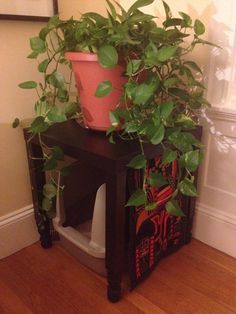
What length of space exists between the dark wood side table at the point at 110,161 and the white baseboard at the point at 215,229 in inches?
20.8

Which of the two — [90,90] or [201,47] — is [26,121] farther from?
[201,47]

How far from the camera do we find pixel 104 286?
3.81 ft

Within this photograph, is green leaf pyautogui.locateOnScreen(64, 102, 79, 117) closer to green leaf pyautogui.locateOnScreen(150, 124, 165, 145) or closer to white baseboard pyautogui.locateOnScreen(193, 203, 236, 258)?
green leaf pyautogui.locateOnScreen(150, 124, 165, 145)

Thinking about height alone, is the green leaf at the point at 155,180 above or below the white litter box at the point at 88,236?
above

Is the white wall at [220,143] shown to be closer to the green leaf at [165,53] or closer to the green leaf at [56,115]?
the green leaf at [165,53]

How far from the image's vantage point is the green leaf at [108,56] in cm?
81

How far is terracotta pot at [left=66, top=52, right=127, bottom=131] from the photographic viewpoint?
3.13 feet

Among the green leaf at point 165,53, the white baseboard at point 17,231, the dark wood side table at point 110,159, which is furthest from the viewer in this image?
the white baseboard at point 17,231

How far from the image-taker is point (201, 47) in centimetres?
119

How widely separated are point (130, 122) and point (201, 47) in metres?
0.53

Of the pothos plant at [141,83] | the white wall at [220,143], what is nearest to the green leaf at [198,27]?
the pothos plant at [141,83]

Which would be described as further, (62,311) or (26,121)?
(26,121)

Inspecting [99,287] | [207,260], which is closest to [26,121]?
[99,287]

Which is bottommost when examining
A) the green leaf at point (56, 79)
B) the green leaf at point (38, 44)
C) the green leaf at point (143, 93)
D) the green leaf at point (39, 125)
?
the green leaf at point (39, 125)
